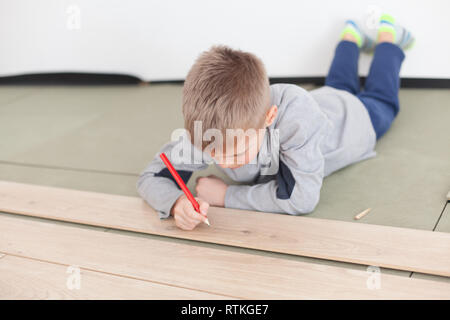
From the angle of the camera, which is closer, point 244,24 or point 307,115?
point 307,115

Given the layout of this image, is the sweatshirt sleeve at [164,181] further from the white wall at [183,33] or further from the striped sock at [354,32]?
the white wall at [183,33]

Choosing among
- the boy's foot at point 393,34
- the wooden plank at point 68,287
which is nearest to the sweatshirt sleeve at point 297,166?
the wooden plank at point 68,287

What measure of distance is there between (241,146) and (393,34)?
1.13m

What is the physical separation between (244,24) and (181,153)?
3.75 feet

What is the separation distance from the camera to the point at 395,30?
6.39 feet

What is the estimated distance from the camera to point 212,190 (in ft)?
4.42

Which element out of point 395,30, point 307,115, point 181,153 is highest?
point 395,30

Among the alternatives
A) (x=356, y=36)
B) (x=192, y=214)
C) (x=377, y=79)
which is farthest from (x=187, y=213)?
(x=356, y=36)

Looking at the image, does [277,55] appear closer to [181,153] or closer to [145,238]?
[181,153]

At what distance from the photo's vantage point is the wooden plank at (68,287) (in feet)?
3.29

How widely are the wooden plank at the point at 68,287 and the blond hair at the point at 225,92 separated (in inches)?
13.1

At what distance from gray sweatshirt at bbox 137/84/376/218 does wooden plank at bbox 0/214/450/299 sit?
159mm

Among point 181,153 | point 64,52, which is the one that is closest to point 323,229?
point 181,153
